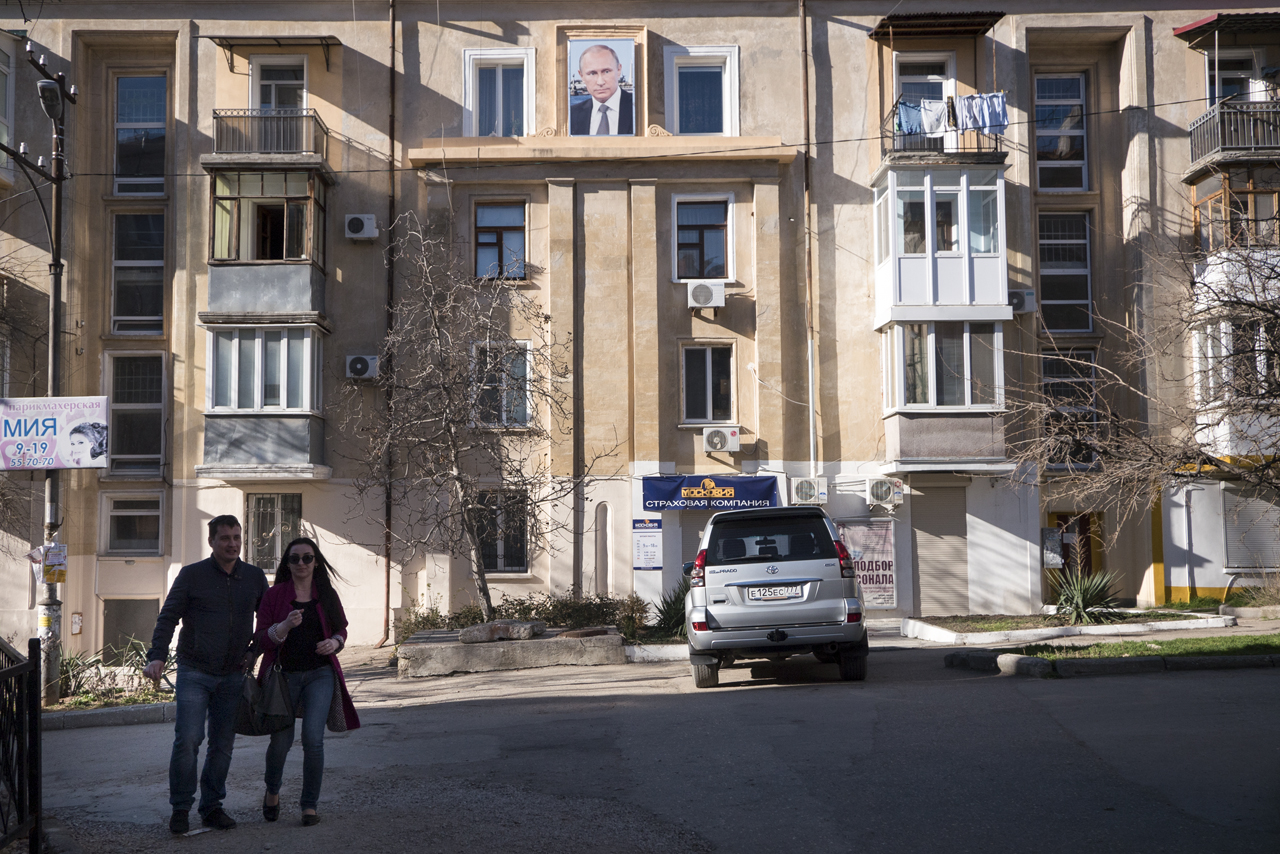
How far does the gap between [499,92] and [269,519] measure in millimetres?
10525

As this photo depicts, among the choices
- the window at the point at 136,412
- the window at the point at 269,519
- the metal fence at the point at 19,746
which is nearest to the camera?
the metal fence at the point at 19,746

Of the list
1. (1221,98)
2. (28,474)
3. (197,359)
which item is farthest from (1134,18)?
(28,474)

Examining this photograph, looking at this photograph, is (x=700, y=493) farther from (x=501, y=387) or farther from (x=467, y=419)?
(x=467, y=419)

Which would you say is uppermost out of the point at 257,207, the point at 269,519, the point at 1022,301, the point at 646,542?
the point at 257,207

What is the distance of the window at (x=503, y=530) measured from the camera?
19.2m

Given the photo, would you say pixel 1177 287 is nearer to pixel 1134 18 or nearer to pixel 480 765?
pixel 1134 18

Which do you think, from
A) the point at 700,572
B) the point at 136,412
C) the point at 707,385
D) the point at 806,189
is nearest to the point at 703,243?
the point at 806,189

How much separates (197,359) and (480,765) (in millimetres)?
17142

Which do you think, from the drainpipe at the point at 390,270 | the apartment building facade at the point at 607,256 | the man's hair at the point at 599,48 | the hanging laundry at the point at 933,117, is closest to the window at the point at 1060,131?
the apartment building facade at the point at 607,256

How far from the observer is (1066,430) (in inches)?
675

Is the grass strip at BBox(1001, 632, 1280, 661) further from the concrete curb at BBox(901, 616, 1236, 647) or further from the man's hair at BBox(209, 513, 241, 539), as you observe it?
the man's hair at BBox(209, 513, 241, 539)

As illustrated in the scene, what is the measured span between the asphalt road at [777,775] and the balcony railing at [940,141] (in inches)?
549

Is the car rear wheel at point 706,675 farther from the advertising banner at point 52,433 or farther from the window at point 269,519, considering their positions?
the window at point 269,519

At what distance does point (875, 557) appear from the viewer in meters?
21.8
